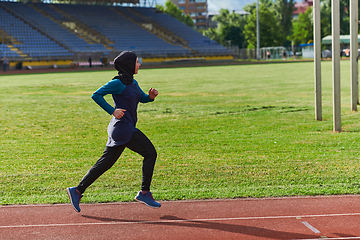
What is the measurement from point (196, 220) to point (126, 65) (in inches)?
74.6

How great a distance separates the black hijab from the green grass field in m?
1.60

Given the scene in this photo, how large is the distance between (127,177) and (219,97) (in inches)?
453

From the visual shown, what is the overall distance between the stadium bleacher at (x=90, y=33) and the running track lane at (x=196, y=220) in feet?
157

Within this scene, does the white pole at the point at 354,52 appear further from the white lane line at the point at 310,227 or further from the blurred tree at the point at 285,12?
the blurred tree at the point at 285,12

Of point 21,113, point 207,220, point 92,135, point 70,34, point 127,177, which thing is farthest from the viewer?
point 70,34

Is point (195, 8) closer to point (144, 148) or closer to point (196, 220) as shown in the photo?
point (144, 148)

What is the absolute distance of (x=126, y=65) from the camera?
4.82m

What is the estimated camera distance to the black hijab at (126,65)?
4816mm

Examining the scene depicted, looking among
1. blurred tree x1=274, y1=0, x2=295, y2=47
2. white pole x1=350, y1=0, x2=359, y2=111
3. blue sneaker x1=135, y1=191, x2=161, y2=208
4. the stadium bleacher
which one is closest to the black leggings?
blue sneaker x1=135, y1=191, x2=161, y2=208

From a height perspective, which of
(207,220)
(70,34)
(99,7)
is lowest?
(207,220)

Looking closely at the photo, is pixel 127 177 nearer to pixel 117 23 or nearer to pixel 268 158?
pixel 268 158

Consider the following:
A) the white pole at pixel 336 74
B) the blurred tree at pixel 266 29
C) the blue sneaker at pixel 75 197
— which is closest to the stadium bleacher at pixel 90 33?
the blurred tree at pixel 266 29

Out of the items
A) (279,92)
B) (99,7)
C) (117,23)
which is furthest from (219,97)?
(99,7)

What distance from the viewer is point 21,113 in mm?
13844
